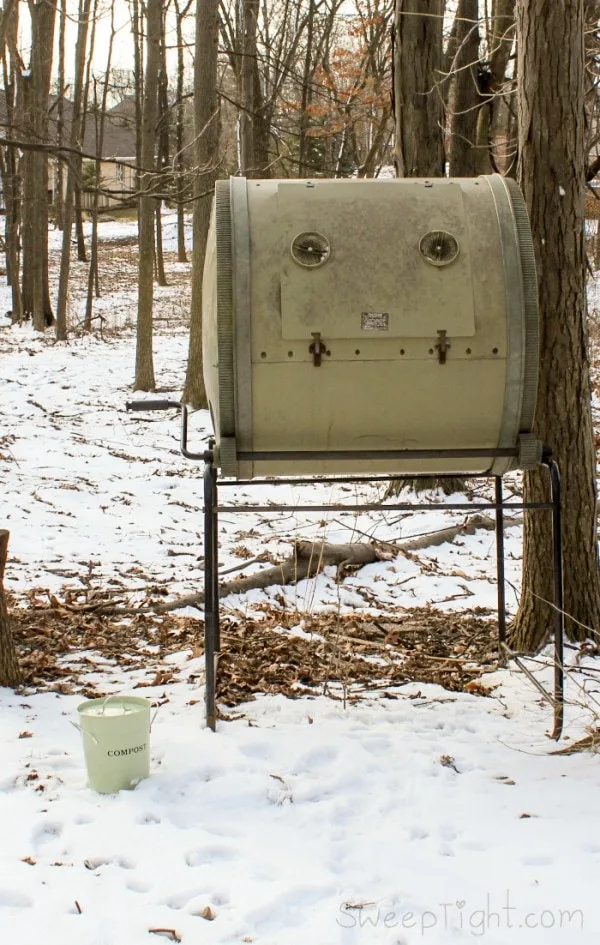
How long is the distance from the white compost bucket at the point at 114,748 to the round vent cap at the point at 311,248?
1.82m

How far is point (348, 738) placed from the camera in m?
3.85

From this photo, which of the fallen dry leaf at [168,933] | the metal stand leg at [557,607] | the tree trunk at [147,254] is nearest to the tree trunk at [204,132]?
the tree trunk at [147,254]

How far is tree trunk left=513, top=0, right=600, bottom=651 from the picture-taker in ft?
14.5

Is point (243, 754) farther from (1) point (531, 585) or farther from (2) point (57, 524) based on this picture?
(2) point (57, 524)

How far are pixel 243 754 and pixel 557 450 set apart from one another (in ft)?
6.99

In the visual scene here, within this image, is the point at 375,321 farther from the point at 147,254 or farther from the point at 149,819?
the point at 147,254

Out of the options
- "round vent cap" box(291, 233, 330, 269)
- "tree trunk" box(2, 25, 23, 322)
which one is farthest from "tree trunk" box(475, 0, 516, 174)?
"tree trunk" box(2, 25, 23, 322)

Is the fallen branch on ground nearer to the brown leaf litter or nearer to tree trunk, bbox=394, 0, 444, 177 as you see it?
the brown leaf litter

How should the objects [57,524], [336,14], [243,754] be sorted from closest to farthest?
[243,754], [57,524], [336,14]

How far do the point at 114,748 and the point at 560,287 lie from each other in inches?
115

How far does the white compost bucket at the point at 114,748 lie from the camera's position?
3.37 m

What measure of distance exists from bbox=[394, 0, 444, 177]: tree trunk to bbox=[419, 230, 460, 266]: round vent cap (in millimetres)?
4100

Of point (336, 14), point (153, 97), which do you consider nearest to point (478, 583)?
point (153, 97)

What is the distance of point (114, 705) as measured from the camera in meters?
Result: 3.61
